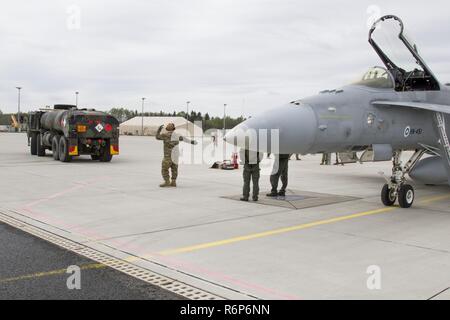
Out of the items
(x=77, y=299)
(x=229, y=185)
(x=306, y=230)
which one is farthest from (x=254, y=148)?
(x=229, y=185)

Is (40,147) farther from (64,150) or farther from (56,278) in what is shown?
(56,278)

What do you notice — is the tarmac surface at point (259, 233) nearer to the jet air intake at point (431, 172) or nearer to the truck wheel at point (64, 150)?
the jet air intake at point (431, 172)

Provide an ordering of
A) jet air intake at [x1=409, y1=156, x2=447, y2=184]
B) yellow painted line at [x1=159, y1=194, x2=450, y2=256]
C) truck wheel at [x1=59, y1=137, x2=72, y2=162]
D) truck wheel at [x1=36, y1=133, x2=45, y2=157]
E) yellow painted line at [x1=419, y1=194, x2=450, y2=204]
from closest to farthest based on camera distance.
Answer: yellow painted line at [x1=159, y1=194, x2=450, y2=256], jet air intake at [x1=409, y1=156, x2=447, y2=184], yellow painted line at [x1=419, y1=194, x2=450, y2=204], truck wheel at [x1=59, y1=137, x2=72, y2=162], truck wheel at [x1=36, y1=133, x2=45, y2=157]

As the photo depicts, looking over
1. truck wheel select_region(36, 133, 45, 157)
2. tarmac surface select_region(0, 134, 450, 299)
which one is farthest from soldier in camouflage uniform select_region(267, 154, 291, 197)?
truck wheel select_region(36, 133, 45, 157)

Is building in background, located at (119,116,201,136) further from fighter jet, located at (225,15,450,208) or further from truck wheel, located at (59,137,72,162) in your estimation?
fighter jet, located at (225,15,450,208)

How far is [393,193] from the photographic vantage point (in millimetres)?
8984

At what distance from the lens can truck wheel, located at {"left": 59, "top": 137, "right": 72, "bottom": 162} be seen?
17.9 meters

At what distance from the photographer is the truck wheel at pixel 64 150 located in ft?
58.6

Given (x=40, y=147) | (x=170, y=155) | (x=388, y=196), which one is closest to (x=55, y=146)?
(x=40, y=147)

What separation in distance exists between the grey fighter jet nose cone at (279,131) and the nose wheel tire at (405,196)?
2821 millimetres

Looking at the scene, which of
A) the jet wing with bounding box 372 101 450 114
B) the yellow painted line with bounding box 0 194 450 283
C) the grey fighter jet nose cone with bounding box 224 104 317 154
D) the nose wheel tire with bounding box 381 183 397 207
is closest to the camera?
the yellow painted line with bounding box 0 194 450 283

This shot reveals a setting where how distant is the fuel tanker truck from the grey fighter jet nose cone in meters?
12.0

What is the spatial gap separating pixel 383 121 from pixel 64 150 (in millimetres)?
13537
